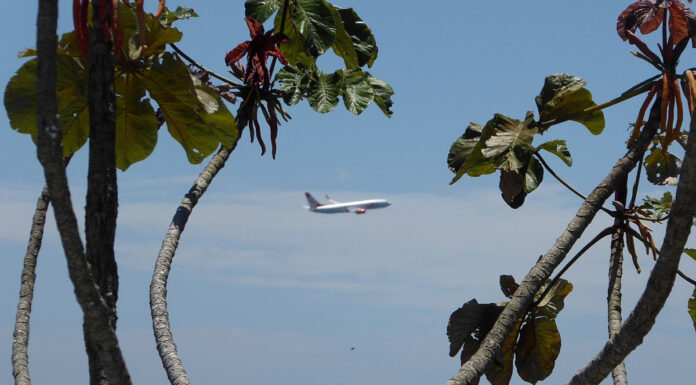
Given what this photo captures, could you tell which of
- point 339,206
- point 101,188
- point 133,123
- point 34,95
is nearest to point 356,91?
point 133,123

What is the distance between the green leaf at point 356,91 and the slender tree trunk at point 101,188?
4.26 meters

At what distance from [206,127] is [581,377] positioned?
345 cm

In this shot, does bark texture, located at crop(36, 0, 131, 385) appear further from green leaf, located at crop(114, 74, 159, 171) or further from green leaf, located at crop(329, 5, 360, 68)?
green leaf, located at crop(329, 5, 360, 68)

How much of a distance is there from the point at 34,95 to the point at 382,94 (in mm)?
3932

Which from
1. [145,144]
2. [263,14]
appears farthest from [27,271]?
[263,14]

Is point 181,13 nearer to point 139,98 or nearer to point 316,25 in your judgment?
point 316,25

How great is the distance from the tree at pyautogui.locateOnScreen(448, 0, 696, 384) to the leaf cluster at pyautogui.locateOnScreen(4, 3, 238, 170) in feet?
8.09

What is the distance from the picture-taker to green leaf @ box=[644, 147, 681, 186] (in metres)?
10.7

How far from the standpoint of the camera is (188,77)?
673cm

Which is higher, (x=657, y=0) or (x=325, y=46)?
(x=657, y=0)

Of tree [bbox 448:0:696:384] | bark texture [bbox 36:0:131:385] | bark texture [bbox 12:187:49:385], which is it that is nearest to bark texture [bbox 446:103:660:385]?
tree [bbox 448:0:696:384]

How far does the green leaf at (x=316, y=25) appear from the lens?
31.2 feet

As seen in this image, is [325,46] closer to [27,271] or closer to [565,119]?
[565,119]

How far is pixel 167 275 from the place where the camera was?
945cm
